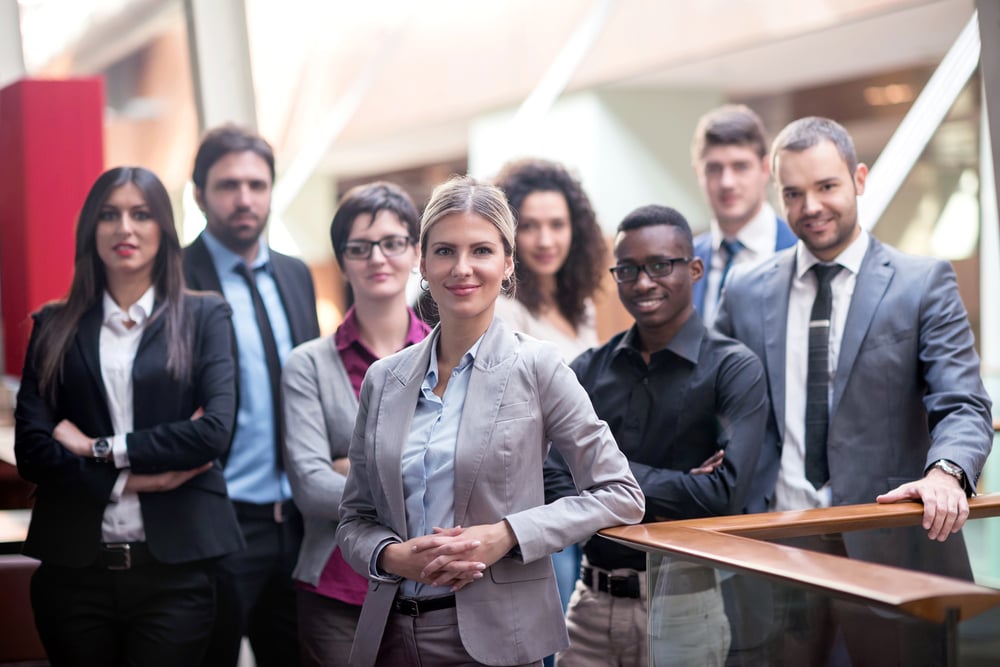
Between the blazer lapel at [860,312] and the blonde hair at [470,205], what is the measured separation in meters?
1.00

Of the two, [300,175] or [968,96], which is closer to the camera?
[968,96]

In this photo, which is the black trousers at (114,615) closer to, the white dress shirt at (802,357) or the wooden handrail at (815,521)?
the wooden handrail at (815,521)

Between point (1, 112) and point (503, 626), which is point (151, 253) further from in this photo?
point (1, 112)

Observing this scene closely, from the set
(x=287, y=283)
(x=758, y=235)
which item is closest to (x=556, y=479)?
(x=287, y=283)

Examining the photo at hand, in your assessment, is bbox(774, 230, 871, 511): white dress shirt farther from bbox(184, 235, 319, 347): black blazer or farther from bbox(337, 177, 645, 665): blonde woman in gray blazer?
bbox(184, 235, 319, 347): black blazer

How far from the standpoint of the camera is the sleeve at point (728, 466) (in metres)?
2.87

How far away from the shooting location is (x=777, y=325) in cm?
329

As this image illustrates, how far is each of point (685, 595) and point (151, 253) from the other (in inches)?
71.7

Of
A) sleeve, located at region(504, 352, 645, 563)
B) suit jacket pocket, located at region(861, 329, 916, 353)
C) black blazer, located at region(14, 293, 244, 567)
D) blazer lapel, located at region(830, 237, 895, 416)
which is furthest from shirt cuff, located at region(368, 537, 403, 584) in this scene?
suit jacket pocket, located at region(861, 329, 916, 353)

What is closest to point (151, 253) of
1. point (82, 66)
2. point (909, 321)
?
point (909, 321)

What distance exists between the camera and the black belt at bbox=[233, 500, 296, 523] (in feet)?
11.8

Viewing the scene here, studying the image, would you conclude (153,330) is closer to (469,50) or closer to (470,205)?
(470,205)

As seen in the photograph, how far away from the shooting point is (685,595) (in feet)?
8.14

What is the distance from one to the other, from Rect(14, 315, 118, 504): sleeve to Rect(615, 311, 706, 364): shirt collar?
1.40 meters
